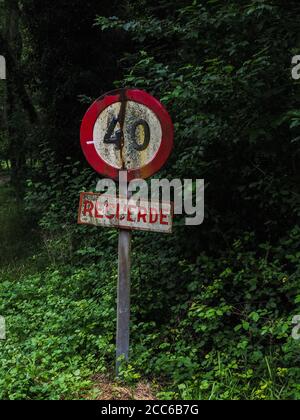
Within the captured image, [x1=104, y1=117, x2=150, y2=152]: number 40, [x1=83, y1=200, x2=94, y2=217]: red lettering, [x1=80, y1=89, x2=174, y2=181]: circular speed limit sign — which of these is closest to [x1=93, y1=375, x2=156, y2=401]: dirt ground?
[x1=83, y1=200, x2=94, y2=217]: red lettering

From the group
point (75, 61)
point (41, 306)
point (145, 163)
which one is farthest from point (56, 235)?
point (145, 163)

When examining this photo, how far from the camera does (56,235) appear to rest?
7102 mm

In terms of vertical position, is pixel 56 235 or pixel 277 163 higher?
pixel 277 163

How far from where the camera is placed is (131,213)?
3.38 metres

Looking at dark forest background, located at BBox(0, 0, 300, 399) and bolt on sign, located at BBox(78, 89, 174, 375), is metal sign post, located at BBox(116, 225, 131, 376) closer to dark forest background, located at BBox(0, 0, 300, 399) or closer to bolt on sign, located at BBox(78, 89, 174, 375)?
bolt on sign, located at BBox(78, 89, 174, 375)

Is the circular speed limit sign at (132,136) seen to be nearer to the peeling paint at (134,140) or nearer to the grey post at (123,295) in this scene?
the peeling paint at (134,140)

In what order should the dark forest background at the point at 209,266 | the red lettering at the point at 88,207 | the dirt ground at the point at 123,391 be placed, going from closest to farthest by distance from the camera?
the dirt ground at the point at 123,391 → the dark forest background at the point at 209,266 → the red lettering at the point at 88,207

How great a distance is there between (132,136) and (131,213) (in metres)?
0.54

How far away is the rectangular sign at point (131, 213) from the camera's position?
3.36 m

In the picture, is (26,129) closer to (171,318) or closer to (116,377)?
(171,318)

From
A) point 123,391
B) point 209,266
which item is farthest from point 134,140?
point 123,391

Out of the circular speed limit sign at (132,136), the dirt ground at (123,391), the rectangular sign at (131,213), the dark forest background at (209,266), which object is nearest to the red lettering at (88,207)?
the rectangular sign at (131,213)

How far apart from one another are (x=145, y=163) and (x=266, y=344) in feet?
5.28

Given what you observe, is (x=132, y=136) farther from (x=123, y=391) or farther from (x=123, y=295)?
(x=123, y=391)
